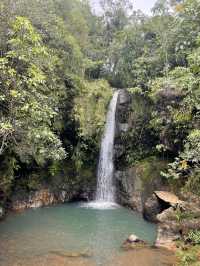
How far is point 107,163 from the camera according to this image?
15.9m

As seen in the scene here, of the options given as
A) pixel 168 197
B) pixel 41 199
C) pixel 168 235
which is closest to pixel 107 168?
pixel 41 199

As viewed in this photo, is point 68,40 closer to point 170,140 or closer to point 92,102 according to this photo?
point 92,102

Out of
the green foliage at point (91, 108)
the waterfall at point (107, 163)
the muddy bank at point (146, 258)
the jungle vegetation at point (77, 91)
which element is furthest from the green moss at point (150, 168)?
the muddy bank at point (146, 258)

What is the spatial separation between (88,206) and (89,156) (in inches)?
110

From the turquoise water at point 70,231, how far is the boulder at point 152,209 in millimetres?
298

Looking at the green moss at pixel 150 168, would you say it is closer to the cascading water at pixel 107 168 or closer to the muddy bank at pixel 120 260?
the cascading water at pixel 107 168

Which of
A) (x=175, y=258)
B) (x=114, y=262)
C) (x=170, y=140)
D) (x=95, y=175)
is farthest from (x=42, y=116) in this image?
(x=95, y=175)

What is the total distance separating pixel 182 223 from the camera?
909 centimetres

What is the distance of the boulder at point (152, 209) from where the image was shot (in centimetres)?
1154

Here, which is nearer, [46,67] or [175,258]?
[175,258]

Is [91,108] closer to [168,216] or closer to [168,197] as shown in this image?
[168,197]

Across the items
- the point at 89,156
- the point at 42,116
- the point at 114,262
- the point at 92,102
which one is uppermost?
the point at 92,102

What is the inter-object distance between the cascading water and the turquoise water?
1.49 meters

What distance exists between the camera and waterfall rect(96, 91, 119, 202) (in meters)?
15.3
